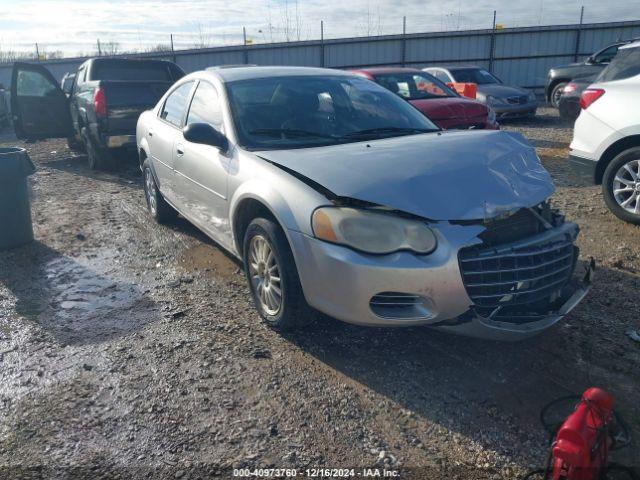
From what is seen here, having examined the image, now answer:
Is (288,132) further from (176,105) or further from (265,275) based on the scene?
(176,105)

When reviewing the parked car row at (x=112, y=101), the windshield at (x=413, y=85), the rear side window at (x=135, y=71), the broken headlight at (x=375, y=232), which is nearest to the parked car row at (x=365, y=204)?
the broken headlight at (x=375, y=232)

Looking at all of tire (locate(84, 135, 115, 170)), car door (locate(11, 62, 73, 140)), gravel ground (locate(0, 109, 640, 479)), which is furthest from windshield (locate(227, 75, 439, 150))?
car door (locate(11, 62, 73, 140))

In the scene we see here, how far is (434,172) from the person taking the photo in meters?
3.23

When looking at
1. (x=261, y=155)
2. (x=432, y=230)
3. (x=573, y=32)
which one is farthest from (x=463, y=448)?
(x=573, y=32)

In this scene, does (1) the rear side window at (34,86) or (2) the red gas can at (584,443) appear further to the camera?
(1) the rear side window at (34,86)

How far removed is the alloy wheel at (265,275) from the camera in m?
3.59

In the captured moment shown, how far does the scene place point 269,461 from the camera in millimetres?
2564

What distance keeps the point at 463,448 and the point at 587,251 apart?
307 cm

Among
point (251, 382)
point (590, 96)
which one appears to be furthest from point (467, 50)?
point (251, 382)

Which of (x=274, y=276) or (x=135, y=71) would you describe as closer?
(x=274, y=276)

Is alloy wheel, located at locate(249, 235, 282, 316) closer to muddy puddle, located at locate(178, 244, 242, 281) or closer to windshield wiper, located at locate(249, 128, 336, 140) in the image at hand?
windshield wiper, located at locate(249, 128, 336, 140)

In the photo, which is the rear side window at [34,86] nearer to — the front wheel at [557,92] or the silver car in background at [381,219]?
the silver car in background at [381,219]

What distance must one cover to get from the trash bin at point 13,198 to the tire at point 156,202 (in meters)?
1.15

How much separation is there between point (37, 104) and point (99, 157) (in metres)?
2.15
